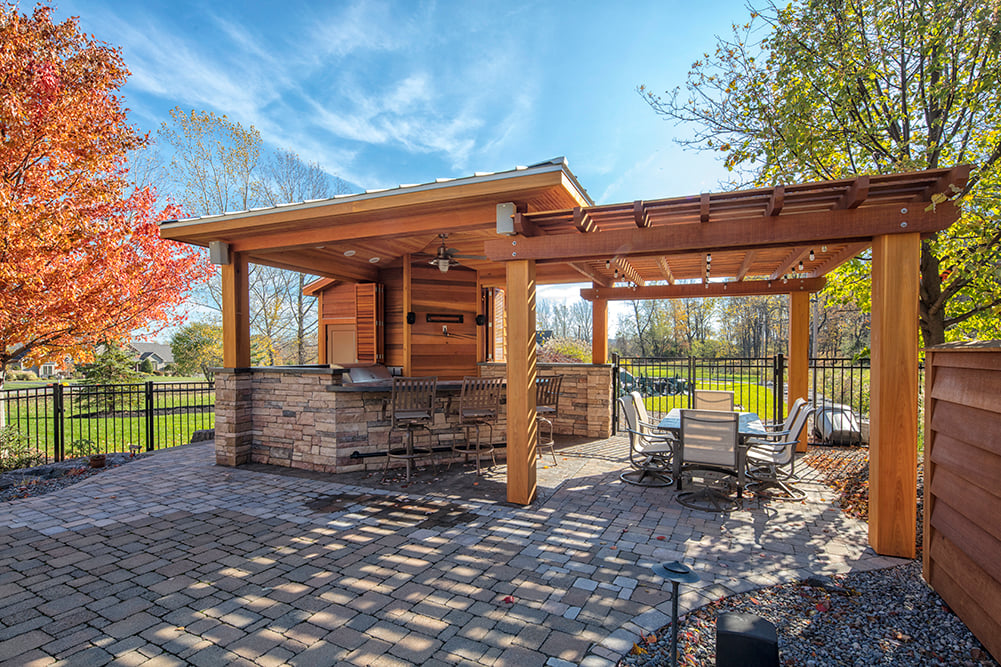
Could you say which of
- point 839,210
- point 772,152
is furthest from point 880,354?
point 772,152

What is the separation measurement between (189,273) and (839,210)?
9.18 meters

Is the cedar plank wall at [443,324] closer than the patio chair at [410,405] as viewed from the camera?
No

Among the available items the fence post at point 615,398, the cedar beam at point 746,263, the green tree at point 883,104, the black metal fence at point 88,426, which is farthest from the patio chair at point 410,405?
the green tree at point 883,104

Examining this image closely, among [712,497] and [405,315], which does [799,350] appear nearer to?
[712,497]

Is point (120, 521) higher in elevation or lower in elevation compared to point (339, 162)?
lower

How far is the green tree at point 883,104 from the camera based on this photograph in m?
4.00

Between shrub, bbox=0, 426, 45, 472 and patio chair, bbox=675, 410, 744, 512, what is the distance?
879cm

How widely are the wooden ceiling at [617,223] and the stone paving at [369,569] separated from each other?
8.08 ft

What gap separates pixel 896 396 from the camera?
133 inches

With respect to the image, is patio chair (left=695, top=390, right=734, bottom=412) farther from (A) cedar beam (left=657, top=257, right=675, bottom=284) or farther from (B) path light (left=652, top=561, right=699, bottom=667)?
(B) path light (left=652, top=561, right=699, bottom=667)

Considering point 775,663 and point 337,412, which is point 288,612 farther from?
point 337,412

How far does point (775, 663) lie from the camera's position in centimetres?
185

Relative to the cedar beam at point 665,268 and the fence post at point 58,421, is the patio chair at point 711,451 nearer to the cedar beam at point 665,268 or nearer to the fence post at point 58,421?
the cedar beam at point 665,268

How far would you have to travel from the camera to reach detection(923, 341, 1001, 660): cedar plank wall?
2176 mm
